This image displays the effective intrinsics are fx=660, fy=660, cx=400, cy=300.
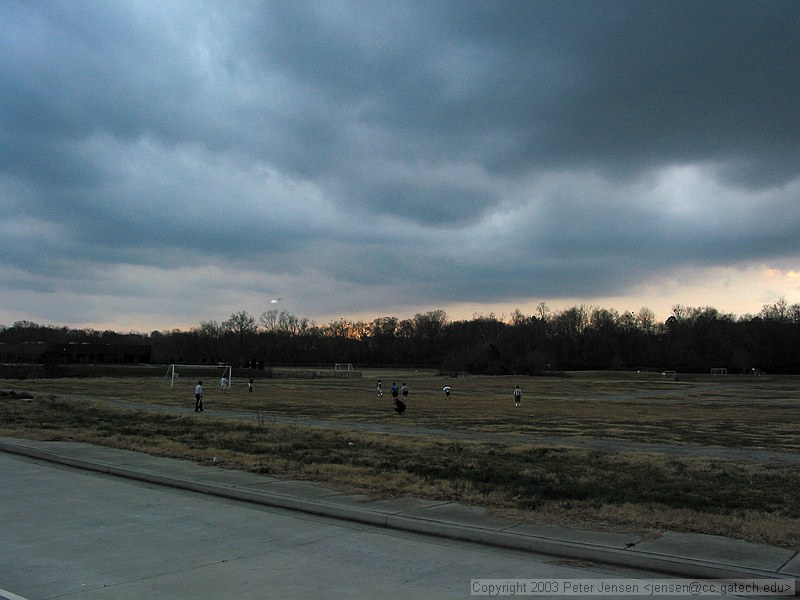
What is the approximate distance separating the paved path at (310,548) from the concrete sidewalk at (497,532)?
0.02 metres

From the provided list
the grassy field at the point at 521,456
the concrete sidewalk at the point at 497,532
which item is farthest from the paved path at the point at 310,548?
the grassy field at the point at 521,456

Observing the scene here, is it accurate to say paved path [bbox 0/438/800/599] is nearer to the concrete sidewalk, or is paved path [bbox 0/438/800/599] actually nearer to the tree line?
the concrete sidewalk

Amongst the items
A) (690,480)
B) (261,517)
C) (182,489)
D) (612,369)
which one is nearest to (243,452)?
(182,489)

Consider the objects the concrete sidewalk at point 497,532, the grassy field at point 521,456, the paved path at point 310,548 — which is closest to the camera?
the paved path at point 310,548

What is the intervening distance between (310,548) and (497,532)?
232 cm

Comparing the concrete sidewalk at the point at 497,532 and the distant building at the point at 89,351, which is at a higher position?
the distant building at the point at 89,351

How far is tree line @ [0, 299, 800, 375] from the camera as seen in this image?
447 feet

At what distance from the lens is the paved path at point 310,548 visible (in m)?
6.46

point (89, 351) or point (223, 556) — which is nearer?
point (223, 556)

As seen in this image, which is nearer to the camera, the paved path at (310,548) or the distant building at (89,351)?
the paved path at (310,548)

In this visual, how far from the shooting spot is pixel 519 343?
158 meters

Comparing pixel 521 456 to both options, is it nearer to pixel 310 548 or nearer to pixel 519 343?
pixel 310 548

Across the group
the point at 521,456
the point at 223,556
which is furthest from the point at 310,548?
the point at 521,456

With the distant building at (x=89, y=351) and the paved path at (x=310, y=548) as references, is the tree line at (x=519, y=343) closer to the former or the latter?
the distant building at (x=89, y=351)
